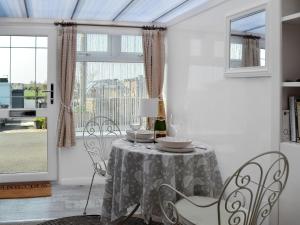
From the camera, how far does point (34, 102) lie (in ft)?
16.0

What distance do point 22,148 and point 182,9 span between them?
10.2 feet

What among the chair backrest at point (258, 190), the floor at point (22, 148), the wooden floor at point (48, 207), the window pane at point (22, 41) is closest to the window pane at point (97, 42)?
the window pane at point (22, 41)

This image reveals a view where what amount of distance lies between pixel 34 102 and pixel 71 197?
146cm

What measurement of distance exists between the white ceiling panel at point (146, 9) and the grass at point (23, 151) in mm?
2031

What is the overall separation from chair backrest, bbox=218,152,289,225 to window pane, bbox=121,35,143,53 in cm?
271

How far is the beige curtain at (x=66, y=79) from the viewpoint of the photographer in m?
4.75

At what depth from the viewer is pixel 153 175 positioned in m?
2.63

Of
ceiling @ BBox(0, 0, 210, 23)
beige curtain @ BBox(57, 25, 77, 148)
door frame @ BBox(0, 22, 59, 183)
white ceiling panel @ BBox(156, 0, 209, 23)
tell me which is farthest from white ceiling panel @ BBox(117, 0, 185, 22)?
door frame @ BBox(0, 22, 59, 183)

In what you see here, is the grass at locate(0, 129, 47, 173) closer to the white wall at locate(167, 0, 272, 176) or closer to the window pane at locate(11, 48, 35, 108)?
the window pane at locate(11, 48, 35, 108)


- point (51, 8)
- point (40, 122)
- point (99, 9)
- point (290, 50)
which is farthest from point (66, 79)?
point (290, 50)

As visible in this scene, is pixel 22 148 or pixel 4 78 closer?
pixel 4 78

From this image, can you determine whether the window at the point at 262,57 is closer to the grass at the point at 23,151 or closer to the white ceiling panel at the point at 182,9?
the white ceiling panel at the point at 182,9

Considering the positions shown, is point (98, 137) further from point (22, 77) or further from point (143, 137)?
point (143, 137)

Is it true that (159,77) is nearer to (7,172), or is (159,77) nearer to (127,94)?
(127,94)
